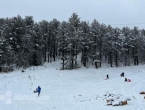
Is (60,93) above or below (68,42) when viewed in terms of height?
below

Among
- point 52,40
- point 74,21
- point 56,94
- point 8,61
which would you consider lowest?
point 56,94

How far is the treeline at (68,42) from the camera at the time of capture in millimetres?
56312

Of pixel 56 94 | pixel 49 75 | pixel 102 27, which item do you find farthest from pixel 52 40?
pixel 56 94

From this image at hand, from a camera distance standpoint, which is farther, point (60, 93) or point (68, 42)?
point (68, 42)

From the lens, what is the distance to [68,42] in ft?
183

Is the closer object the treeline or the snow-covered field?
the snow-covered field

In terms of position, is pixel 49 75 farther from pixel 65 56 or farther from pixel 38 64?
pixel 38 64

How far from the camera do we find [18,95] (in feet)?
93.6

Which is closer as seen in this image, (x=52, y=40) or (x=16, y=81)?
(x=16, y=81)

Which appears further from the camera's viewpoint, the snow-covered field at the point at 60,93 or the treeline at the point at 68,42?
the treeline at the point at 68,42

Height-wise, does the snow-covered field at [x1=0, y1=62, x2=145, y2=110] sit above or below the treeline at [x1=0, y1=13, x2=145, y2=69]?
below

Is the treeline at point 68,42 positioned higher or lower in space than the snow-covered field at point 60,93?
higher

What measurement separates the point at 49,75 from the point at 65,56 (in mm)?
12956

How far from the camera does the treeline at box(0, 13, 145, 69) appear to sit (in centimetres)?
5631
